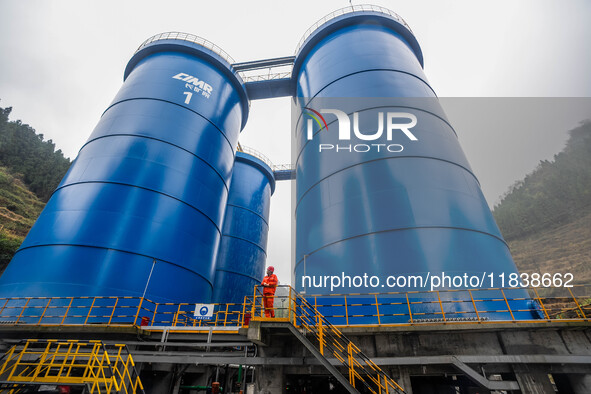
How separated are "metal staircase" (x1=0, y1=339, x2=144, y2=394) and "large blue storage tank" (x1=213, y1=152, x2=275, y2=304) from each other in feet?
35.6

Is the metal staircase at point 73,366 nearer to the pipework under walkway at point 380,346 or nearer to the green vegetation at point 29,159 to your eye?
the pipework under walkway at point 380,346

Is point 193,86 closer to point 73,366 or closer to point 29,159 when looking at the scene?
point 73,366

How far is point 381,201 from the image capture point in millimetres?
10344

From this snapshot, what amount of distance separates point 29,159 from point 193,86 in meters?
45.3

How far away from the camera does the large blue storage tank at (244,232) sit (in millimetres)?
20109

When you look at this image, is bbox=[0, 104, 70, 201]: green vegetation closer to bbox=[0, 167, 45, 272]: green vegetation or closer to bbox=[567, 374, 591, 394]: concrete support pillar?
bbox=[0, 167, 45, 272]: green vegetation

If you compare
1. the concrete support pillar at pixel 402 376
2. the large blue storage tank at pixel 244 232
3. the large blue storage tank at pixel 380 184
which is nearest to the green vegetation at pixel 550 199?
the large blue storage tank at pixel 244 232

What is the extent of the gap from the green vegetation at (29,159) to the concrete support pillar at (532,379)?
56.0 m

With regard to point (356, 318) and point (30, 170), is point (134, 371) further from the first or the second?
point (30, 170)

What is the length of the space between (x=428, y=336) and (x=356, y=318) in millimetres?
2147

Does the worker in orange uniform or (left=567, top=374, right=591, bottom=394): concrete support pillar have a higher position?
the worker in orange uniform

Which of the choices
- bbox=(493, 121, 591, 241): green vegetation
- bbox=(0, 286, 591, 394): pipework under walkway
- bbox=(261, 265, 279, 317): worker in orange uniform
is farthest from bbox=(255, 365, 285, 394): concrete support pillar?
bbox=(493, 121, 591, 241): green vegetation

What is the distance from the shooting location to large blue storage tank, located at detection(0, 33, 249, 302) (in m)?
10.8

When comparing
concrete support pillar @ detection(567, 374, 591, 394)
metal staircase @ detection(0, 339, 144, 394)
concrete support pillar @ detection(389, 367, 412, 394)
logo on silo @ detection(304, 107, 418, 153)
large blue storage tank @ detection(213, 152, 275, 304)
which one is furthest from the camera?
large blue storage tank @ detection(213, 152, 275, 304)
